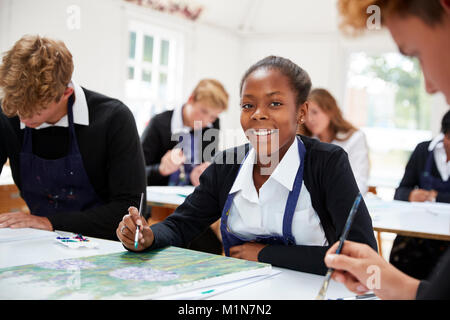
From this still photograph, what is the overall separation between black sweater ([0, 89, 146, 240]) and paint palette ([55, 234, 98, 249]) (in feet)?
1.13

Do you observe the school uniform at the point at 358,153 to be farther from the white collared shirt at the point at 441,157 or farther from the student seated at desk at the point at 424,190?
the white collared shirt at the point at 441,157

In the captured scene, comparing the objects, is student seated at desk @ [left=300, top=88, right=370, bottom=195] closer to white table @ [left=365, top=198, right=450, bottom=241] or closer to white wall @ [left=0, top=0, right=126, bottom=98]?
white table @ [left=365, top=198, right=450, bottom=241]

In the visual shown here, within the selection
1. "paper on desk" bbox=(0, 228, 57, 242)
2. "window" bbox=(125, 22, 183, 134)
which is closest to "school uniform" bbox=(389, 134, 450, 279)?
"paper on desk" bbox=(0, 228, 57, 242)

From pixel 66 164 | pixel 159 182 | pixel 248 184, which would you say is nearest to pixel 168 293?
pixel 248 184

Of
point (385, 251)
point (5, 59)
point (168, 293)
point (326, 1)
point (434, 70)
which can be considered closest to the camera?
point (434, 70)

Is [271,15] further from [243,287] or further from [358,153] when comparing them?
[243,287]

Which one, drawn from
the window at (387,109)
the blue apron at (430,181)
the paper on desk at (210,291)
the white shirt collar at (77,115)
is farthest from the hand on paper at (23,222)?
the window at (387,109)

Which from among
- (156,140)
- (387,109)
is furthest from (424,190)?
(387,109)

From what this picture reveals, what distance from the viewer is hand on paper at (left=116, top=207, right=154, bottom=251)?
4.38ft

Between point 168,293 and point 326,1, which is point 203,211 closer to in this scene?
point 168,293

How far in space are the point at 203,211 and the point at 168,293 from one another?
2.16ft

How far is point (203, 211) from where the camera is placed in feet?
5.39

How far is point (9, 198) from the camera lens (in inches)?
127

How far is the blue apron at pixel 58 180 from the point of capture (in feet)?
6.40
